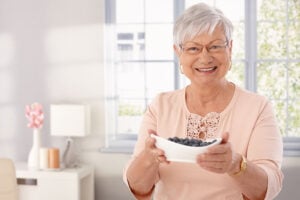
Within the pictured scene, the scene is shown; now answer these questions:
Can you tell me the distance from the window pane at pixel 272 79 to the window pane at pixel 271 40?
78 mm

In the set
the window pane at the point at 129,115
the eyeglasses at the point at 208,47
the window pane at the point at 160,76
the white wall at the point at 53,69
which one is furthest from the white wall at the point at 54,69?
the eyeglasses at the point at 208,47

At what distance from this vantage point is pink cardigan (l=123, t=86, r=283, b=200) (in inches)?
59.9

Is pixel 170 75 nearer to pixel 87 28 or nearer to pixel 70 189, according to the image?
pixel 87 28

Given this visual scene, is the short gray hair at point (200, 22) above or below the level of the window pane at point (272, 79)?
above

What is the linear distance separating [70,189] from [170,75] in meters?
1.26

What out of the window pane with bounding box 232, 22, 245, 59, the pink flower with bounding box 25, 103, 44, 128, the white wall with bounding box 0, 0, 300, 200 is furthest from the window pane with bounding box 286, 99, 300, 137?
the pink flower with bounding box 25, 103, 44, 128

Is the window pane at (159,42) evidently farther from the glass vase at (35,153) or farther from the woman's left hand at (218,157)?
the woman's left hand at (218,157)

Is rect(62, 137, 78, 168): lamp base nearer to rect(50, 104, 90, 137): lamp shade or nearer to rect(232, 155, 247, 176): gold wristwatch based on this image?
rect(50, 104, 90, 137): lamp shade

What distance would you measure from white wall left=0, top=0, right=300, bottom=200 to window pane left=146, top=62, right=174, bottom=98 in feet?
1.38

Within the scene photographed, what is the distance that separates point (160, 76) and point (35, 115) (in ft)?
3.56

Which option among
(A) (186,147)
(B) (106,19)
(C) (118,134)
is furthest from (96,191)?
(A) (186,147)

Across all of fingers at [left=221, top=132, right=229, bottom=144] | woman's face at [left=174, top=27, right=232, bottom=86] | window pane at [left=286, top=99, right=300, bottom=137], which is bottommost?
window pane at [left=286, top=99, right=300, bottom=137]

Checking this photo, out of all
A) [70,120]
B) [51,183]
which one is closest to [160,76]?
[70,120]

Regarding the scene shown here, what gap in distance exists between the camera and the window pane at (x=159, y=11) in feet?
13.9
